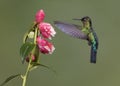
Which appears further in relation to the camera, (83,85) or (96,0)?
(96,0)

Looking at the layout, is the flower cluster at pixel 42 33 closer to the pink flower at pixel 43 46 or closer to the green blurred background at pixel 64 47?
the pink flower at pixel 43 46

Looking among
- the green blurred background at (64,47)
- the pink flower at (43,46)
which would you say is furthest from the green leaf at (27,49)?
the green blurred background at (64,47)

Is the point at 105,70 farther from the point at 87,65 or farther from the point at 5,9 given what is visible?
the point at 5,9

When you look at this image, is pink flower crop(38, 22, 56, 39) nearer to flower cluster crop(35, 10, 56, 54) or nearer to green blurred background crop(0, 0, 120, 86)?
flower cluster crop(35, 10, 56, 54)

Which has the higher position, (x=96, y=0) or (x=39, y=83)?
(x=96, y=0)

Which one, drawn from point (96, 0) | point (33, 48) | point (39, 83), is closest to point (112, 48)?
point (96, 0)

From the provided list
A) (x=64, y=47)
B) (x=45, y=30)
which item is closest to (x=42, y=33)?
(x=45, y=30)

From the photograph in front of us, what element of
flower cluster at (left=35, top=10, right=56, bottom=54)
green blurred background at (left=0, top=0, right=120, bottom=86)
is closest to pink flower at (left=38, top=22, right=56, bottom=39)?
flower cluster at (left=35, top=10, right=56, bottom=54)
